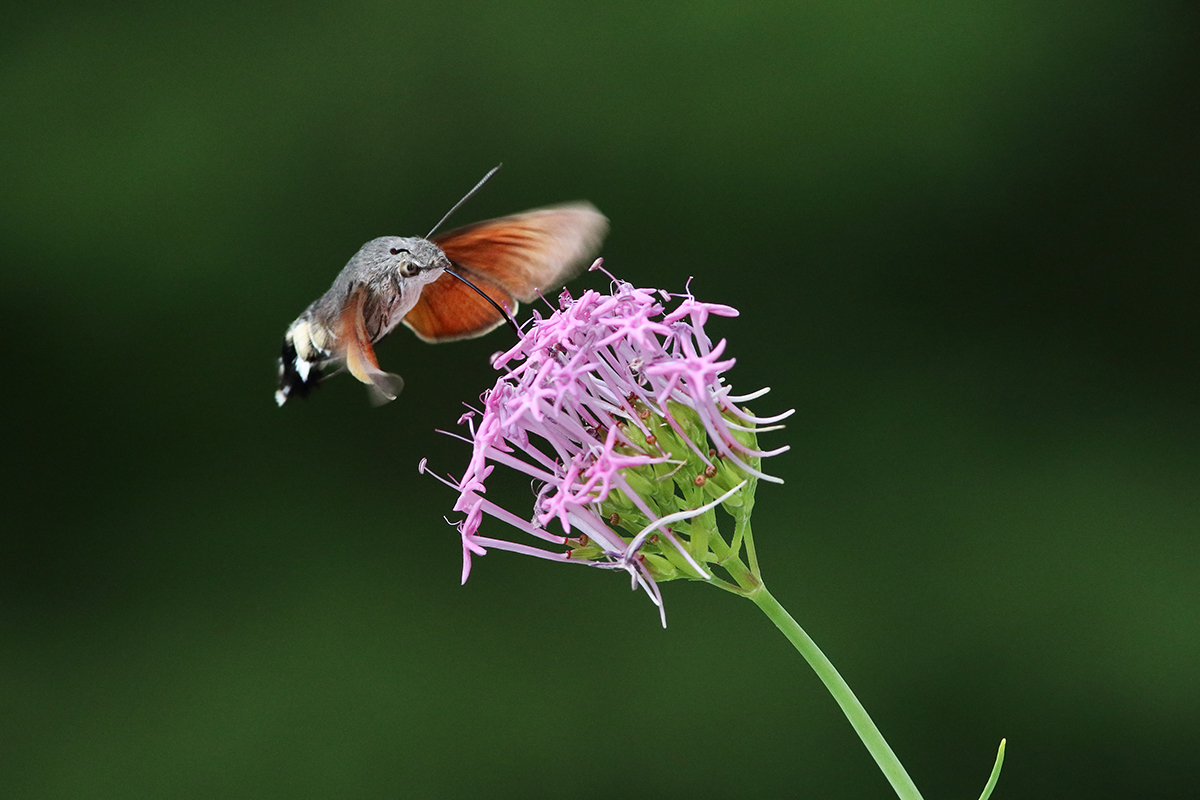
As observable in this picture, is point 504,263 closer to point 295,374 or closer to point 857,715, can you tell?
point 295,374

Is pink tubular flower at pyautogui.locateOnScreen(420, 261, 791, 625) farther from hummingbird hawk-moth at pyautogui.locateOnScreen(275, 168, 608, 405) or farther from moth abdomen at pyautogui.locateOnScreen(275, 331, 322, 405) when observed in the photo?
moth abdomen at pyautogui.locateOnScreen(275, 331, 322, 405)

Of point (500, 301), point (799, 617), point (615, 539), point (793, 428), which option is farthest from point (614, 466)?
point (793, 428)

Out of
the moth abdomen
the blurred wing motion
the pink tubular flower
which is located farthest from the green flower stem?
the moth abdomen

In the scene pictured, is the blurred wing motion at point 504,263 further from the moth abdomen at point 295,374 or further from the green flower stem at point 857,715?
the green flower stem at point 857,715

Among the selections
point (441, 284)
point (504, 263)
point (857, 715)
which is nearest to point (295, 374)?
point (441, 284)

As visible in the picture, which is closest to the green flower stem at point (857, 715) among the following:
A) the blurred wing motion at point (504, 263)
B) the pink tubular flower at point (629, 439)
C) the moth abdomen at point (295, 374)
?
the pink tubular flower at point (629, 439)

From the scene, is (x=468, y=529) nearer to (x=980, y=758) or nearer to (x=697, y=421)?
(x=697, y=421)
